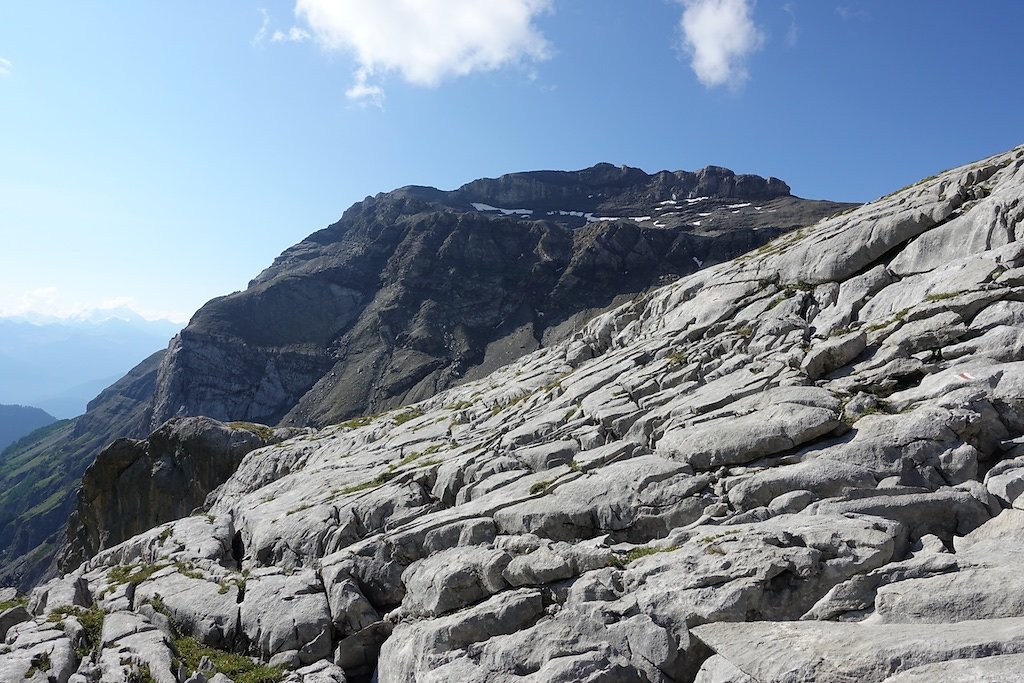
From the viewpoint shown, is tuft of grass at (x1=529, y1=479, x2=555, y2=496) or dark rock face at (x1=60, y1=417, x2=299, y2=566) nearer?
tuft of grass at (x1=529, y1=479, x2=555, y2=496)

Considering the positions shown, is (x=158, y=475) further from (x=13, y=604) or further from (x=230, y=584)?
(x=230, y=584)

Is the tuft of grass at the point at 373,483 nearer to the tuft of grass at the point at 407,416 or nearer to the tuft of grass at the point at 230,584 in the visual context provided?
the tuft of grass at the point at 230,584

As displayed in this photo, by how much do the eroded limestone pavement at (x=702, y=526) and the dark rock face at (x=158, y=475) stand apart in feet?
103

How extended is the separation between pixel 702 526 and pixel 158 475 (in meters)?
78.5

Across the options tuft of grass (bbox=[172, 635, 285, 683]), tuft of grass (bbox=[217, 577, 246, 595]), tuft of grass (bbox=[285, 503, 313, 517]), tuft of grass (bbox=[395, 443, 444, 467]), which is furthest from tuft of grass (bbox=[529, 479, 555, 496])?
tuft of grass (bbox=[285, 503, 313, 517])

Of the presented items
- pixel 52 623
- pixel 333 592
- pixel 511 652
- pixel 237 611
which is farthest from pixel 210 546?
pixel 511 652

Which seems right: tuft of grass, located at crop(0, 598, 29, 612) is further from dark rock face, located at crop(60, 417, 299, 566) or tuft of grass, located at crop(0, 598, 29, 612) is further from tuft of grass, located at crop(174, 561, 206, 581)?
dark rock face, located at crop(60, 417, 299, 566)

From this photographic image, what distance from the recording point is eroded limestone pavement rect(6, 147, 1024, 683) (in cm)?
1430

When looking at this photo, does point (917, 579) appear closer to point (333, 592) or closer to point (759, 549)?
point (759, 549)

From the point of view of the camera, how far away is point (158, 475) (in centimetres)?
7425

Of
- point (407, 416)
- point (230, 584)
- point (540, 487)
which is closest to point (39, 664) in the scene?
point (230, 584)

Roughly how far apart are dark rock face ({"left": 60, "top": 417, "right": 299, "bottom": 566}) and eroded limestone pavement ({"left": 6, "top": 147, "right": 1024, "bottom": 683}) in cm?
3127

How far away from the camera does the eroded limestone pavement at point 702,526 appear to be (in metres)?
14.3

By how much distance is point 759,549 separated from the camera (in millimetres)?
16234
